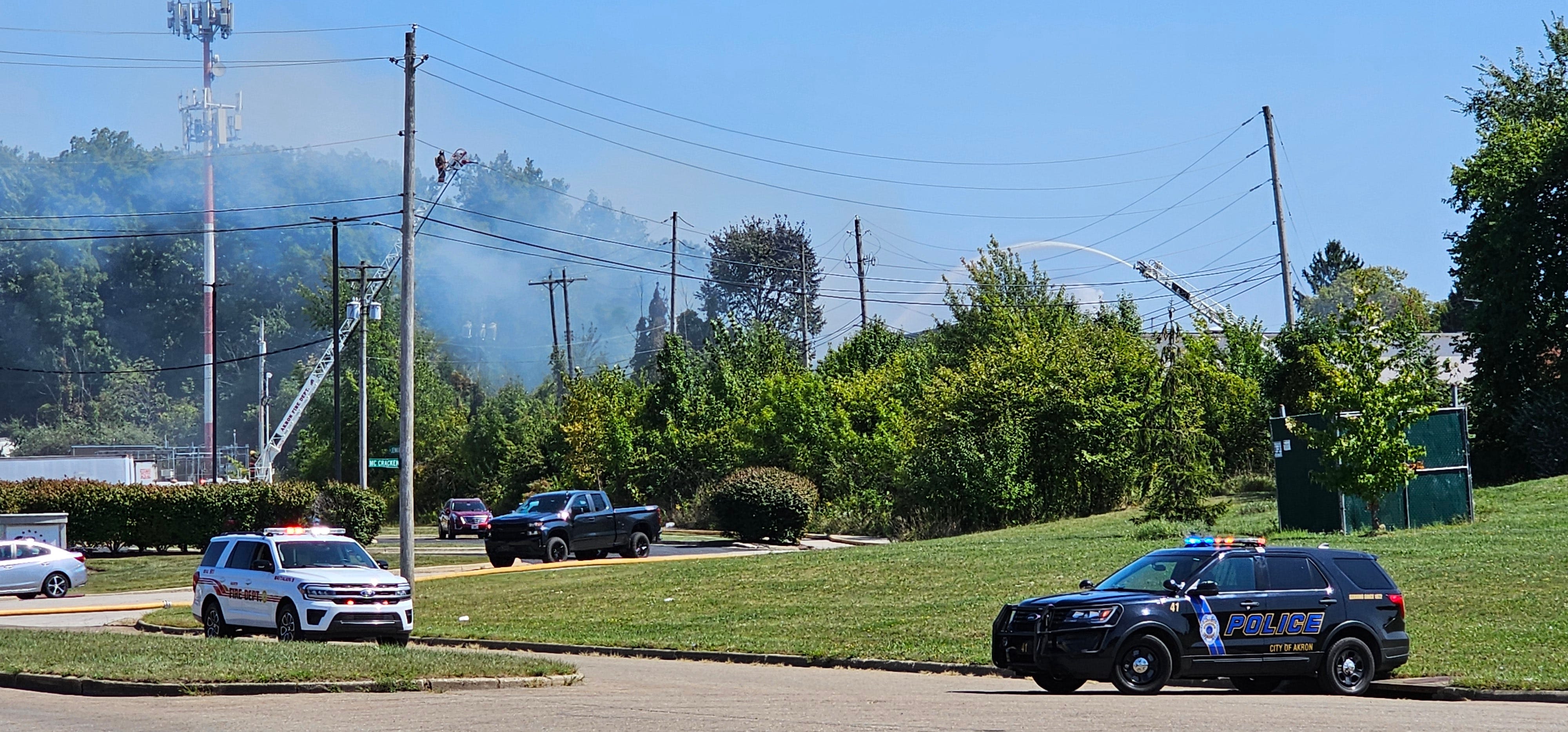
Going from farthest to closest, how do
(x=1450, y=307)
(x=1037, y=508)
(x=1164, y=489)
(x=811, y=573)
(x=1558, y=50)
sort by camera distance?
(x=1450, y=307) < (x=1558, y=50) < (x=1037, y=508) < (x=1164, y=489) < (x=811, y=573)

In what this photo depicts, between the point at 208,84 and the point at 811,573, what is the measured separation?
121 metres

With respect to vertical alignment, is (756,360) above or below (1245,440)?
above

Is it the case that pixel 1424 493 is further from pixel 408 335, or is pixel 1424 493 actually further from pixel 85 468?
pixel 85 468

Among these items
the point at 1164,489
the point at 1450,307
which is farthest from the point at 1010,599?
the point at 1450,307

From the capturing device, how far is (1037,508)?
45.4 m

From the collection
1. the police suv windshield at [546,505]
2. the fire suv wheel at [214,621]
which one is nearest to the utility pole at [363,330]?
the police suv windshield at [546,505]

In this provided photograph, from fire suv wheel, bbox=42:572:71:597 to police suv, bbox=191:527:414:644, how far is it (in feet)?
47.4

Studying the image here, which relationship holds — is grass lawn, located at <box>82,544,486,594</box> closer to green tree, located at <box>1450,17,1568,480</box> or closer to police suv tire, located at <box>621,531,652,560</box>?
police suv tire, located at <box>621,531,652,560</box>

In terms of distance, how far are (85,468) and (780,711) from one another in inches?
2459

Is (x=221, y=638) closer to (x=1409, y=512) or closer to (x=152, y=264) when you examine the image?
(x=1409, y=512)

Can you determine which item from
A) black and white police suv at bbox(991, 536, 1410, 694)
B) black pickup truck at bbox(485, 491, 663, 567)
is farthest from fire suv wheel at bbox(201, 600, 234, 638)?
black pickup truck at bbox(485, 491, 663, 567)

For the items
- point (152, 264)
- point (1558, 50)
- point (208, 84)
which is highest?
point (208, 84)

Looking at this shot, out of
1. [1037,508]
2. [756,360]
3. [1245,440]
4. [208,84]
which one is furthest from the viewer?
[208,84]

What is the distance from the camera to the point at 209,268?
4240 inches
